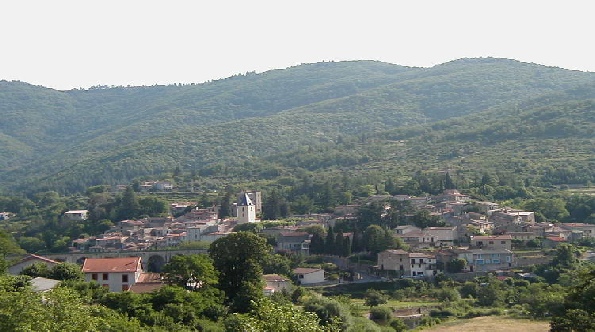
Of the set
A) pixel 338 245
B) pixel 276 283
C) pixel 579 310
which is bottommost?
pixel 276 283

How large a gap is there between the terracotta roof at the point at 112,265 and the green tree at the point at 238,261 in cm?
589

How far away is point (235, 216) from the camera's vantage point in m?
75.2

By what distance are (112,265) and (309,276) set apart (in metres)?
12.5

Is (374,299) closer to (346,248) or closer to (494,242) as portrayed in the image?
(346,248)

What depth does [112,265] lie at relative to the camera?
1708 inches

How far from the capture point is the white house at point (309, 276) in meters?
50.4

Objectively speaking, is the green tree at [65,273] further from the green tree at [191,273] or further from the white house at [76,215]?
the white house at [76,215]

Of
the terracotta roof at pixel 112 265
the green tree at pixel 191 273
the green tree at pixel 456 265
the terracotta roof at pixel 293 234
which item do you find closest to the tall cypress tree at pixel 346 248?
the terracotta roof at pixel 293 234

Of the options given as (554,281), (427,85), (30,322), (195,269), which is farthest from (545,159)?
(427,85)

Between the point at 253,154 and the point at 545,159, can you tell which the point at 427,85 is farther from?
the point at 545,159

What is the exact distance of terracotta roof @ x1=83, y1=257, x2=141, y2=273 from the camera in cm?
4288

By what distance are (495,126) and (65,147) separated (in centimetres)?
11524

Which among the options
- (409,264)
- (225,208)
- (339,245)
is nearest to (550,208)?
(409,264)

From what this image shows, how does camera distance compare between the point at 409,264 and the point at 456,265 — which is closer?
the point at 456,265
